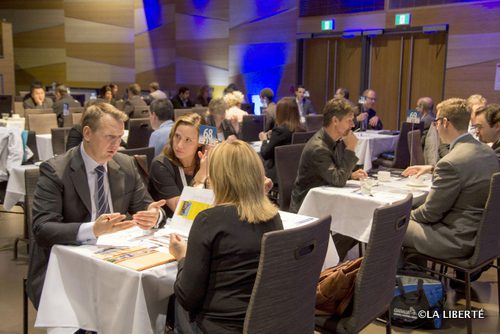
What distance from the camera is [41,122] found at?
7.20 m

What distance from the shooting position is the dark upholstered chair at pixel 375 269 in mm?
2301

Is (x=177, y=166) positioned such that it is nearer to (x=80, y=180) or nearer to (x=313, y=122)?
(x=80, y=180)

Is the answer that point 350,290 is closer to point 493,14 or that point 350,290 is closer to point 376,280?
point 376,280

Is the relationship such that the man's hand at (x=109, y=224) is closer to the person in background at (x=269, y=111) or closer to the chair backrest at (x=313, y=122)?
the person in background at (x=269, y=111)

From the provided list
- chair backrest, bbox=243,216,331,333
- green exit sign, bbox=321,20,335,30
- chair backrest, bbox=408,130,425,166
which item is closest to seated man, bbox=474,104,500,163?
chair backrest, bbox=408,130,425,166

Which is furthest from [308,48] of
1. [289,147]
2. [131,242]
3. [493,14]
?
[131,242]

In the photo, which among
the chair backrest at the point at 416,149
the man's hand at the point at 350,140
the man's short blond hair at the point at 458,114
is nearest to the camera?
the man's short blond hair at the point at 458,114

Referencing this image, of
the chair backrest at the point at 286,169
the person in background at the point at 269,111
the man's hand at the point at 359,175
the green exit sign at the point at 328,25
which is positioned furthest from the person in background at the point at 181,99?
the man's hand at the point at 359,175

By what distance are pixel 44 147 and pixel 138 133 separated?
3.99 ft

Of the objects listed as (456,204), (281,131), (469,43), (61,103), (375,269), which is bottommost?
(375,269)

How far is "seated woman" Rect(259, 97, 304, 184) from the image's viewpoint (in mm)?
5422

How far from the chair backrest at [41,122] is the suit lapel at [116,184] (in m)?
4.90

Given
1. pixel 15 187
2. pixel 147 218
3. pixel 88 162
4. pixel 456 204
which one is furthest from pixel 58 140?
pixel 456 204

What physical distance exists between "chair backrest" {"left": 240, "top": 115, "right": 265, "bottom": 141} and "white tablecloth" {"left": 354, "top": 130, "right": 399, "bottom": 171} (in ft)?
4.21
